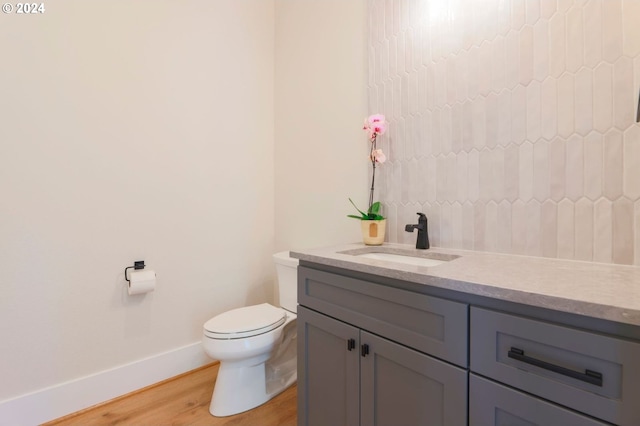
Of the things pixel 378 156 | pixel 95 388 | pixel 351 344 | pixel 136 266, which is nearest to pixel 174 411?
pixel 95 388

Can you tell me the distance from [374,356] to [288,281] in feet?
3.20

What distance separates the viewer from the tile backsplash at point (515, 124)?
0.99 m

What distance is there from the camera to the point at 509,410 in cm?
72

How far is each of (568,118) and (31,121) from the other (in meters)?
2.30

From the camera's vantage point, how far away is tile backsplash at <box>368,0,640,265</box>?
99cm

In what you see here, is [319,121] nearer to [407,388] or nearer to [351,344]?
[351,344]

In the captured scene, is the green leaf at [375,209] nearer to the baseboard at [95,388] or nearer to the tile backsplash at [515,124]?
the tile backsplash at [515,124]

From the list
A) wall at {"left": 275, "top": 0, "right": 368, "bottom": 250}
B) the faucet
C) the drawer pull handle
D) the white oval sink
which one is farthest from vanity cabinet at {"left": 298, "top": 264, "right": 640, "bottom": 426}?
wall at {"left": 275, "top": 0, "right": 368, "bottom": 250}

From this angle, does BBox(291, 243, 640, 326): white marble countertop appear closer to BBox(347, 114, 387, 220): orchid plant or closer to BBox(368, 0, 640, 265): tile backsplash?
BBox(368, 0, 640, 265): tile backsplash

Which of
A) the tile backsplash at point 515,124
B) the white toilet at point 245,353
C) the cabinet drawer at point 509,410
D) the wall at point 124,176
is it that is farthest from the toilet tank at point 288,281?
the cabinet drawer at point 509,410

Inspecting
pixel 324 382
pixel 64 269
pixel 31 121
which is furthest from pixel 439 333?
pixel 31 121

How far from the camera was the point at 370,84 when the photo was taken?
1.70m

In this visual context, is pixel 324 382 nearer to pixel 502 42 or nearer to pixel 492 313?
pixel 492 313

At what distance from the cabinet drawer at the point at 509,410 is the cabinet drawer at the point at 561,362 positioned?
0.06 feet
